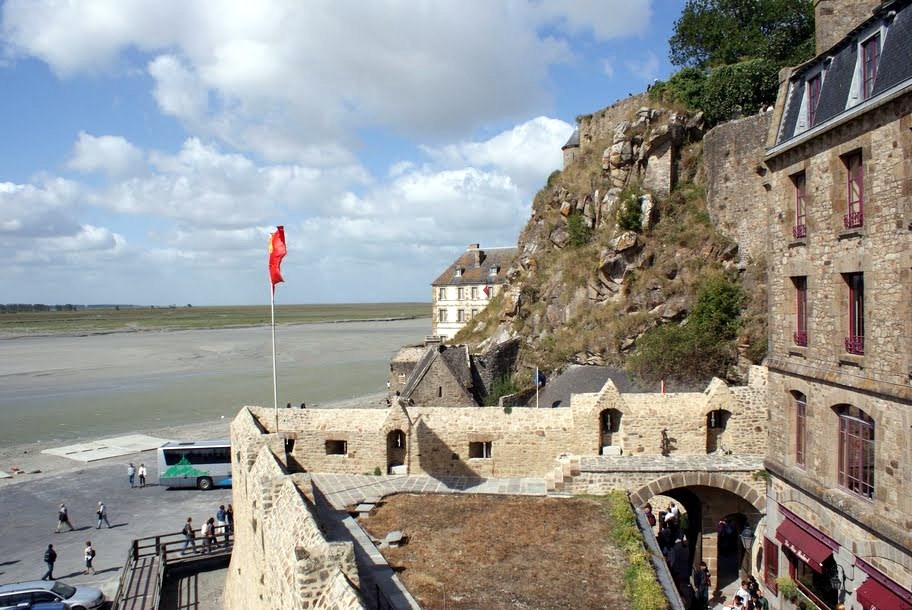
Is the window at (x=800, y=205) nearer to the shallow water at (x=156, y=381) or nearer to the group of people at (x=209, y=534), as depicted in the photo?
the group of people at (x=209, y=534)

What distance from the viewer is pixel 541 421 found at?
19172mm

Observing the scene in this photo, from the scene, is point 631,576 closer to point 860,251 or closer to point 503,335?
point 860,251

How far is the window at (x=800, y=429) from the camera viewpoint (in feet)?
46.6

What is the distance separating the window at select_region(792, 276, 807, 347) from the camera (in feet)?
46.2

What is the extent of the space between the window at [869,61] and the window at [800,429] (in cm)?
647

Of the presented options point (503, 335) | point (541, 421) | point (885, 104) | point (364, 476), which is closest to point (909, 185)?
point (885, 104)

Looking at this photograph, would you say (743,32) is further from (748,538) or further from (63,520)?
(63,520)

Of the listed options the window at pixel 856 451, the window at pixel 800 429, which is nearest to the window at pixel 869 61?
the window at pixel 856 451

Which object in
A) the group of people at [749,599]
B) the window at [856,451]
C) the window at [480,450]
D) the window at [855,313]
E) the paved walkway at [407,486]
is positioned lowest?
the group of people at [749,599]

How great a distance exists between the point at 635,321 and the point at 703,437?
35.0 feet

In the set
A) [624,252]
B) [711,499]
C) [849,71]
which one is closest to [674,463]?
[711,499]

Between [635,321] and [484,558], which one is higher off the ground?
[635,321]

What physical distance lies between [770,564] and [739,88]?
23.0m

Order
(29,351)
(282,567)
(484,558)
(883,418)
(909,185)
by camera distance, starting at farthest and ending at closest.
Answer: (29,351) < (484,558) < (883,418) < (909,185) < (282,567)
